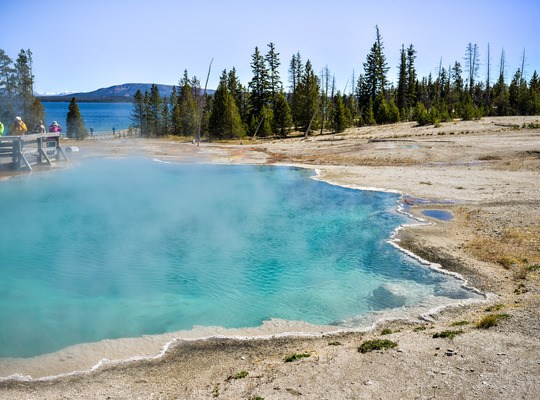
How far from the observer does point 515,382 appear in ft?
20.6

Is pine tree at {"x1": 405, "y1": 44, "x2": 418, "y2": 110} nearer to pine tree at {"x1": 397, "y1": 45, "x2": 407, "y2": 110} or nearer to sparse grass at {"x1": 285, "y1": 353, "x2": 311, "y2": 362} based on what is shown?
pine tree at {"x1": 397, "y1": 45, "x2": 407, "y2": 110}

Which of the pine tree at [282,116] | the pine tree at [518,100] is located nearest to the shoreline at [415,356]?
the pine tree at [282,116]

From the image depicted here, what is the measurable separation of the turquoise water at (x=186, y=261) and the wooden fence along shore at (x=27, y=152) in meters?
2.15

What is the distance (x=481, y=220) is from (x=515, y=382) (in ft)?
36.2

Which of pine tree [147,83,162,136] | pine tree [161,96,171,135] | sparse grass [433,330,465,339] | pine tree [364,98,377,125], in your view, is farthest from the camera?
pine tree [161,96,171,135]


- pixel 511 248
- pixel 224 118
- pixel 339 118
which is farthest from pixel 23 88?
pixel 511 248

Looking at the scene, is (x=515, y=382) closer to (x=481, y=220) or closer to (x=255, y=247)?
(x=255, y=247)

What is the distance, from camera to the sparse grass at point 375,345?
764 cm

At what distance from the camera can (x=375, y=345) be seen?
7.72 m

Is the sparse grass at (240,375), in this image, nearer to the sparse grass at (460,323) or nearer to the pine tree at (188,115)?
the sparse grass at (460,323)

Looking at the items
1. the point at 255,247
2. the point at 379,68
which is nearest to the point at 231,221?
the point at 255,247

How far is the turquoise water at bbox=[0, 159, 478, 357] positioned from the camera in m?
10.1

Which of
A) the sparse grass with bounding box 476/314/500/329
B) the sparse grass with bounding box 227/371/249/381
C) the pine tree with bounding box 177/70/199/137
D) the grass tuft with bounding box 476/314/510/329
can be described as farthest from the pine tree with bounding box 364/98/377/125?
the sparse grass with bounding box 227/371/249/381

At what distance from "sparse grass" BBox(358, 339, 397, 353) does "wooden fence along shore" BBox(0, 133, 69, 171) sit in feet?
75.5
